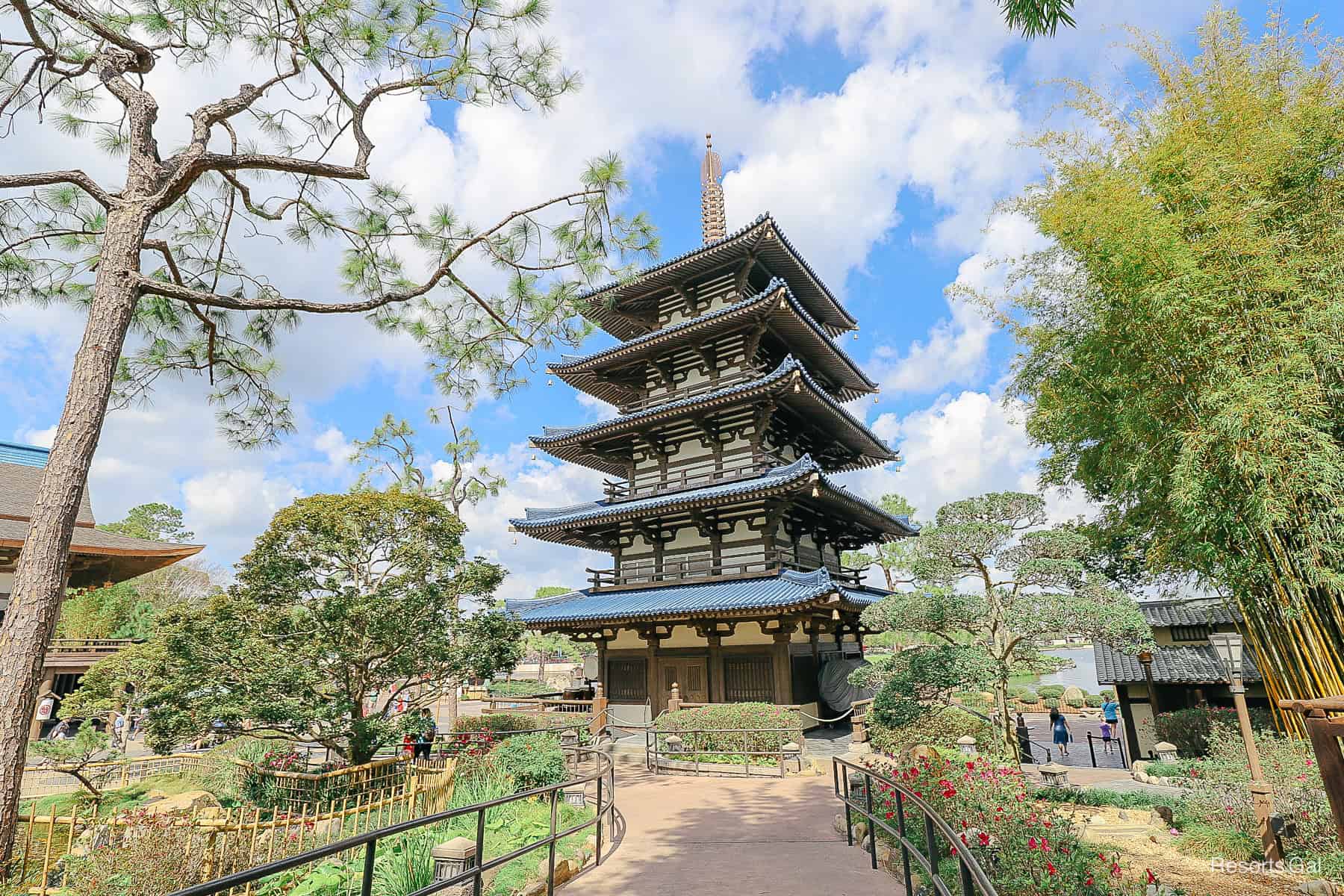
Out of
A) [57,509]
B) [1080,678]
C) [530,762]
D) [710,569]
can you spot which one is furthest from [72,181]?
[1080,678]

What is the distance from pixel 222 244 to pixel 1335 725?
1156cm

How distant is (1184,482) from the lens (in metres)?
7.06

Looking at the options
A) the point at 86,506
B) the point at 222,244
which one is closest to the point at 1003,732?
the point at 222,244

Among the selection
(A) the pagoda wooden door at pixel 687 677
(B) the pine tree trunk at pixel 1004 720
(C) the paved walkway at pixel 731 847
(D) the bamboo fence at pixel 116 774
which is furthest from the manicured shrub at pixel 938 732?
(D) the bamboo fence at pixel 116 774

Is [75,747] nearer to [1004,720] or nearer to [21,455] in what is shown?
[1004,720]

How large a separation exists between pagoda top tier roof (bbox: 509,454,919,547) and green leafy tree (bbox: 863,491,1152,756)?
339 cm

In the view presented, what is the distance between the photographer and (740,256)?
1772 cm

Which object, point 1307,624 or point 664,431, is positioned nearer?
point 1307,624

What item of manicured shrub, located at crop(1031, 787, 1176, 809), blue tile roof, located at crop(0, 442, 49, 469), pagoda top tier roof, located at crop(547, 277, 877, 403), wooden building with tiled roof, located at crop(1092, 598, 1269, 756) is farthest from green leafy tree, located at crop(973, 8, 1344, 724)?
blue tile roof, located at crop(0, 442, 49, 469)

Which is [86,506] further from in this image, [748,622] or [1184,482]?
[1184,482]

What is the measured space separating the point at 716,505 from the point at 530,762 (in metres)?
7.44

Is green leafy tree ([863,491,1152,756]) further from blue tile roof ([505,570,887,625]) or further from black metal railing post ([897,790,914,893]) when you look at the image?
black metal railing post ([897,790,914,893])

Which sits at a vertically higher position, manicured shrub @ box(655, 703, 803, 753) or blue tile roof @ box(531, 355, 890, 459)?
blue tile roof @ box(531, 355, 890, 459)

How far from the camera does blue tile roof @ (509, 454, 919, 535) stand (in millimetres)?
14586
